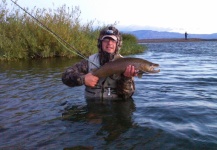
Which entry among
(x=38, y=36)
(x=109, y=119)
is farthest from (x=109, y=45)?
(x=38, y=36)

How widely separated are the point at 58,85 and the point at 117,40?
12.0 feet

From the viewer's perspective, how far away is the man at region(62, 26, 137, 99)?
5.83m

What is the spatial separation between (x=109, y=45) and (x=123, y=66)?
0.76 m

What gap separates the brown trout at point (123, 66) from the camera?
17.8ft

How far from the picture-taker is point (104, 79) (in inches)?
246

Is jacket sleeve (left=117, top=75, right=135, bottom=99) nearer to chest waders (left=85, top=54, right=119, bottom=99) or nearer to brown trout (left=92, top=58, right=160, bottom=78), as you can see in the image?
chest waders (left=85, top=54, right=119, bottom=99)

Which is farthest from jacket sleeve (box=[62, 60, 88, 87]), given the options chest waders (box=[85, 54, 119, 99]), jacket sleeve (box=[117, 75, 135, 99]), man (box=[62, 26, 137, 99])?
jacket sleeve (box=[117, 75, 135, 99])

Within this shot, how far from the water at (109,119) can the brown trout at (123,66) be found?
82cm

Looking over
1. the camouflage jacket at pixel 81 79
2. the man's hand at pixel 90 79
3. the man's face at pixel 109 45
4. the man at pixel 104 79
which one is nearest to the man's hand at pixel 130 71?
the man at pixel 104 79

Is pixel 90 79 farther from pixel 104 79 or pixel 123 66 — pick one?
pixel 123 66

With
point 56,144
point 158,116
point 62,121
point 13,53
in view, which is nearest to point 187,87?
point 158,116

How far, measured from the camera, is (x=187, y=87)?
852 centimetres

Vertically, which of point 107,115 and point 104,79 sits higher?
point 104,79

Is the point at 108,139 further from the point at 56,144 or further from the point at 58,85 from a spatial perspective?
the point at 58,85
